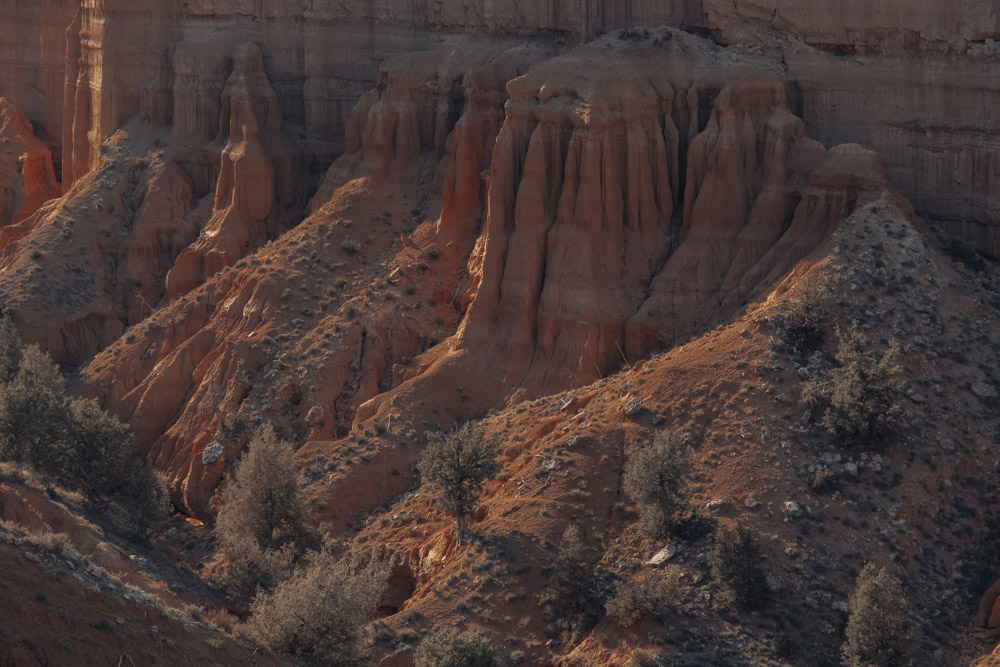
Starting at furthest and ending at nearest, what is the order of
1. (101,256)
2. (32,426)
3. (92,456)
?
(101,256)
(92,456)
(32,426)

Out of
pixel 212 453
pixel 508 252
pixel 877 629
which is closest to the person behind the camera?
pixel 877 629

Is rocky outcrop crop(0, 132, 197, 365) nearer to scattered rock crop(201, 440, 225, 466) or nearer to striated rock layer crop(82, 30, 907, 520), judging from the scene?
striated rock layer crop(82, 30, 907, 520)

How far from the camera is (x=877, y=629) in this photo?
3597 cm

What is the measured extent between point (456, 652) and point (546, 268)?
17469mm

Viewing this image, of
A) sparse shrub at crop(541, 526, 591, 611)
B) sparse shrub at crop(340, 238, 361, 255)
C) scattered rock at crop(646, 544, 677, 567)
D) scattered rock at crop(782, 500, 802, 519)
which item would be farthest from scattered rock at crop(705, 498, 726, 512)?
sparse shrub at crop(340, 238, 361, 255)

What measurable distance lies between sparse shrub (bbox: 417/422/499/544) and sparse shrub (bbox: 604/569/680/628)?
5.45m

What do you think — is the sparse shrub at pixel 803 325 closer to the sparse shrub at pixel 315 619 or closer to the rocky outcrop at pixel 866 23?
the rocky outcrop at pixel 866 23

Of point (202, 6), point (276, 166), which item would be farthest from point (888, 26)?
point (202, 6)

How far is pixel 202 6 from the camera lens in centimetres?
6575

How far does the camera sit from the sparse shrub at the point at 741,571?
126 feet

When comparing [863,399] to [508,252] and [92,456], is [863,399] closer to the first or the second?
[508,252]

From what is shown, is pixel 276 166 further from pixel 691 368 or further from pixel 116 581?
pixel 116 581

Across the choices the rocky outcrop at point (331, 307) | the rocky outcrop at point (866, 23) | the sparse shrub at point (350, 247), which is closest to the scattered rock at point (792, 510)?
the rocky outcrop at point (331, 307)

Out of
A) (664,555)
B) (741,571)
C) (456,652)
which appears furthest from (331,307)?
(741,571)
